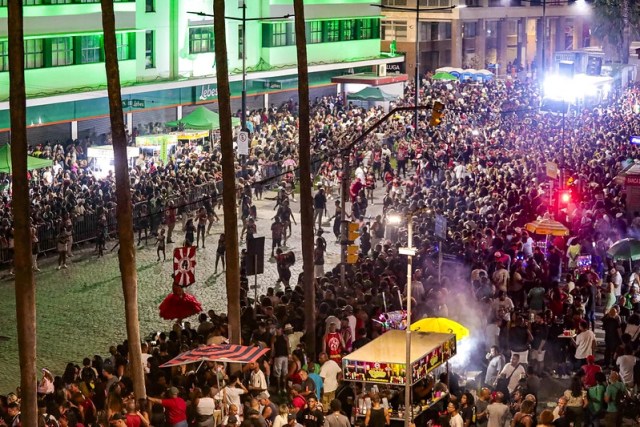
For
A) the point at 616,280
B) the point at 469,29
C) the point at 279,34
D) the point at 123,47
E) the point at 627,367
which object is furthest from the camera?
the point at 469,29

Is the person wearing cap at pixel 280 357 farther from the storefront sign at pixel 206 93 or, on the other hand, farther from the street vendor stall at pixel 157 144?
the storefront sign at pixel 206 93

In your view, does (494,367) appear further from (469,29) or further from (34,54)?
(469,29)

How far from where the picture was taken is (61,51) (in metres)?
50.2

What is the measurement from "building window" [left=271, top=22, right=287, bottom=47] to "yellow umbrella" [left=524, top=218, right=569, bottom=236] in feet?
116

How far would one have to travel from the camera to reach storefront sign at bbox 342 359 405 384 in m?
20.8

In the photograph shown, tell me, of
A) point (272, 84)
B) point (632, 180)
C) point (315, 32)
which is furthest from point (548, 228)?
point (315, 32)

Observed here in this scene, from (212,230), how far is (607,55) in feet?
221

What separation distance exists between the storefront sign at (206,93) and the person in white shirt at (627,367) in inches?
1547

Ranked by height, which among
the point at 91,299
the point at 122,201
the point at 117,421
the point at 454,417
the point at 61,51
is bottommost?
the point at 91,299

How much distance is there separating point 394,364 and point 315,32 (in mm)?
52857

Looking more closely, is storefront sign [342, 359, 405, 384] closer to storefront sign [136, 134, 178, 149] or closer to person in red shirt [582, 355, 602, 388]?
person in red shirt [582, 355, 602, 388]

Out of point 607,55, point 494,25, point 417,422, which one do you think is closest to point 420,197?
point 417,422

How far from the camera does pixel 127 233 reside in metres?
22.6

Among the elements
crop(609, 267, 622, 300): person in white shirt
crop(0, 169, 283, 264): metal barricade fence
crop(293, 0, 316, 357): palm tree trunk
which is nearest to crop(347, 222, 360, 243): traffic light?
crop(293, 0, 316, 357): palm tree trunk
